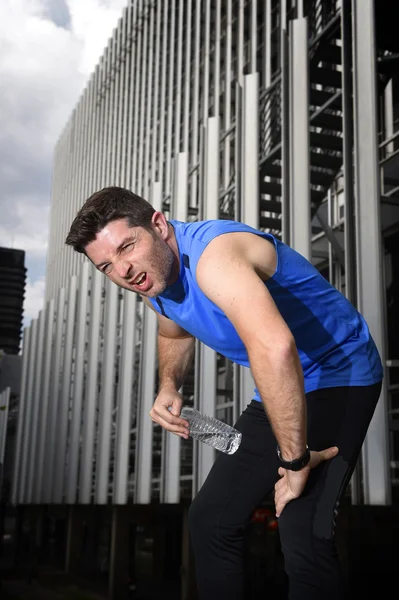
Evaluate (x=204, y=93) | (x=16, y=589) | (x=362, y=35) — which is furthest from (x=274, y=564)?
(x=204, y=93)

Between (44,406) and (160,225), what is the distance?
1414cm

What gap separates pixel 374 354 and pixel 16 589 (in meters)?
12.9

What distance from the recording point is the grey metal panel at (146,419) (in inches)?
349

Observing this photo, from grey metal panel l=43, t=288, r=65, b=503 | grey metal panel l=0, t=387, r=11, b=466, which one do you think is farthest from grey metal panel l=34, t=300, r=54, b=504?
grey metal panel l=0, t=387, r=11, b=466

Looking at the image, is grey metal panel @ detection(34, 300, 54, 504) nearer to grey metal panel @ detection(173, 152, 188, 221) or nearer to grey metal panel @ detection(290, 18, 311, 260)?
grey metal panel @ detection(173, 152, 188, 221)

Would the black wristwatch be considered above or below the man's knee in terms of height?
above

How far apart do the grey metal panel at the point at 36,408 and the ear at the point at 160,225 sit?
14711mm

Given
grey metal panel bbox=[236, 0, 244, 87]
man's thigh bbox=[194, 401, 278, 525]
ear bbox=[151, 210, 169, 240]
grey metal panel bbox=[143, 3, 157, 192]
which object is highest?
grey metal panel bbox=[143, 3, 157, 192]

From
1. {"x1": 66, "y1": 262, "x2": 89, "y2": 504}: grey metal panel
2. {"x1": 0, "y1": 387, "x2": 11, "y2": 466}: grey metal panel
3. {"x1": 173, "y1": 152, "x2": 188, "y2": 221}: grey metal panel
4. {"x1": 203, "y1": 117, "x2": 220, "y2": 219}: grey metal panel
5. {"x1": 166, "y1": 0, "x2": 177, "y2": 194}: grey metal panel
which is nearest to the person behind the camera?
{"x1": 203, "y1": 117, "x2": 220, "y2": 219}: grey metal panel

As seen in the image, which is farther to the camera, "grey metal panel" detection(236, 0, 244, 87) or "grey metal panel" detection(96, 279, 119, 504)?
"grey metal panel" detection(236, 0, 244, 87)

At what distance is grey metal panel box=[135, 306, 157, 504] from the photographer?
888 cm

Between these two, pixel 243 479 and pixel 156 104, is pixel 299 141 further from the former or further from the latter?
pixel 156 104

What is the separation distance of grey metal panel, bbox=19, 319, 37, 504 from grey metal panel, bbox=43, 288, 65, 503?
2.45 meters

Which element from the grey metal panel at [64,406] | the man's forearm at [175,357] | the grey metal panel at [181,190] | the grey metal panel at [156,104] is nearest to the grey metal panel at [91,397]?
the grey metal panel at [64,406]
